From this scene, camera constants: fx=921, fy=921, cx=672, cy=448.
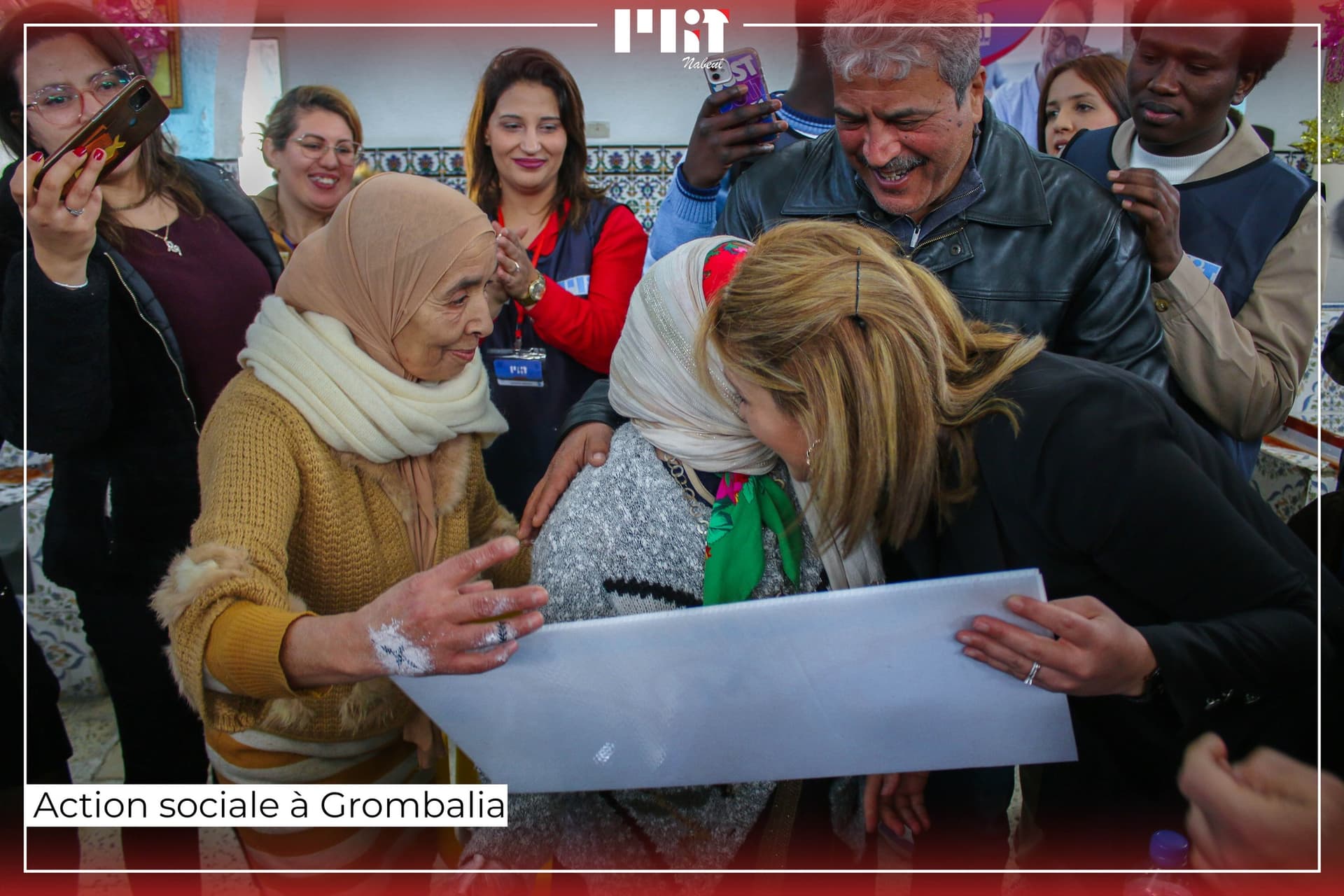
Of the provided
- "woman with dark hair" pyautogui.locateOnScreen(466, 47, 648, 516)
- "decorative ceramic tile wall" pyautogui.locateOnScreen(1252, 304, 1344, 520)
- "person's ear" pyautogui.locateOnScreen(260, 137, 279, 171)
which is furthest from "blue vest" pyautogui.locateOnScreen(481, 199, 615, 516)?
"decorative ceramic tile wall" pyautogui.locateOnScreen(1252, 304, 1344, 520)

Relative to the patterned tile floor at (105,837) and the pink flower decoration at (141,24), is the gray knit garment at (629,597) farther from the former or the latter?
the pink flower decoration at (141,24)

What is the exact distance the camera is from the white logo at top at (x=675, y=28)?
137cm

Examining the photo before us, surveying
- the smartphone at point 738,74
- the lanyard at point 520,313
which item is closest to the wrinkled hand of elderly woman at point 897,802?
the lanyard at point 520,313

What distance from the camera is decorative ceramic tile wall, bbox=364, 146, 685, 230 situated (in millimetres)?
1513

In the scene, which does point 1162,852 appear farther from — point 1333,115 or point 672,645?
point 1333,115

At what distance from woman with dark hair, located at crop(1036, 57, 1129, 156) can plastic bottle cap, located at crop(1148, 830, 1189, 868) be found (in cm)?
115

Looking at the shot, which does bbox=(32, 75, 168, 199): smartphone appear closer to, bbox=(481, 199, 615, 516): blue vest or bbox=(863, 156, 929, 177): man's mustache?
bbox=(481, 199, 615, 516): blue vest

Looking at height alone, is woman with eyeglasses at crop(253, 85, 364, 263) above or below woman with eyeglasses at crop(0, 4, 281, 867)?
above

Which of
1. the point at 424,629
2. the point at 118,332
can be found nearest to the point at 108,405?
the point at 118,332

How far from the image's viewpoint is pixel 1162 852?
3.98 ft

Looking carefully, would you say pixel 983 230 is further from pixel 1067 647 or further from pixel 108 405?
pixel 108 405

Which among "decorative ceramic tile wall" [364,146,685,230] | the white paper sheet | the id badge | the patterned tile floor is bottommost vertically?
the patterned tile floor

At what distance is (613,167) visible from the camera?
1633 millimetres

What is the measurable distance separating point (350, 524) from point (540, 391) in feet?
1.72
